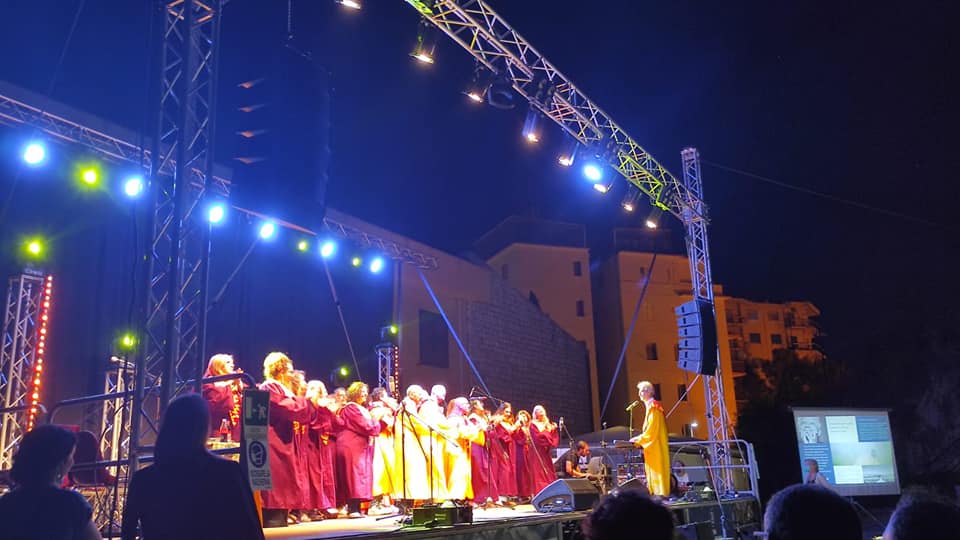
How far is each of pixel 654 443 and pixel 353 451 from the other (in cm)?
466

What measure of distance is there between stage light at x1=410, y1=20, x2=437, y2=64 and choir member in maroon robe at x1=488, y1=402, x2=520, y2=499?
5695 mm

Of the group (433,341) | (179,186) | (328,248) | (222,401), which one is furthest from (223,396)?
(433,341)

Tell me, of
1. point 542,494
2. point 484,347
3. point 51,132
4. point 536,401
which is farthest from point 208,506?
point 536,401

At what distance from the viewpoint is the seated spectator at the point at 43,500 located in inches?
126

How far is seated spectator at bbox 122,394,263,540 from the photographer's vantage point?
3.08 meters

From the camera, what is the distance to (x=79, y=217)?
50.6ft

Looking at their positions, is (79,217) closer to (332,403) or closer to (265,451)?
(332,403)

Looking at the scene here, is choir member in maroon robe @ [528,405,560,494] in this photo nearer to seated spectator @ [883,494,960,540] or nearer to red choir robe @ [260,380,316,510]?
red choir robe @ [260,380,316,510]

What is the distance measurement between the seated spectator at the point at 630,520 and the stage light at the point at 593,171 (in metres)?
12.4

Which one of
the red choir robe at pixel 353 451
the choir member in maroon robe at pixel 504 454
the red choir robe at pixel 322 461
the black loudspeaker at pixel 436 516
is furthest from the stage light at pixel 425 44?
the black loudspeaker at pixel 436 516

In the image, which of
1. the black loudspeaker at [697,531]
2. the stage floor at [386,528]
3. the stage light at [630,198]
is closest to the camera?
the stage floor at [386,528]

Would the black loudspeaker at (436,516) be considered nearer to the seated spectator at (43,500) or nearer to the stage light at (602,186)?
the seated spectator at (43,500)

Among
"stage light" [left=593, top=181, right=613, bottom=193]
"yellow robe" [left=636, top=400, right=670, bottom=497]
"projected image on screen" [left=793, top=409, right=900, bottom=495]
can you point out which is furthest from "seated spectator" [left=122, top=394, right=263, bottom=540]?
"projected image on screen" [left=793, top=409, right=900, bottom=495]

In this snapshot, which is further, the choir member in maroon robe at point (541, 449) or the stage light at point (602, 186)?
the stage light at point (602, 186)
